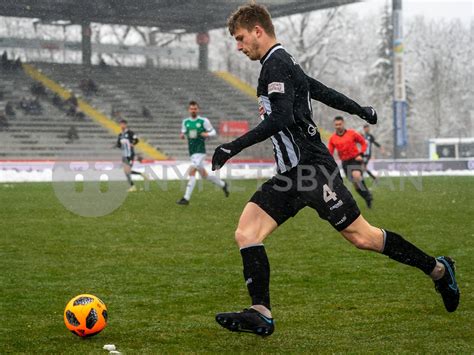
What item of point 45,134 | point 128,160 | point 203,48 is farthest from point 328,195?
point 203,48

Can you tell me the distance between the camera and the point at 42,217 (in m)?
15.0

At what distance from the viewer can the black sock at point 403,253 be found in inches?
226

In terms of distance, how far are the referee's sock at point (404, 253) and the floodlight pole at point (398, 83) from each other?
32.9m

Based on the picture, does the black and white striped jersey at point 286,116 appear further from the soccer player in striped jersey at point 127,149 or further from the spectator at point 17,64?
the spectator at point 17,64

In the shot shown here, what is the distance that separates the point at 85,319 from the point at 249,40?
2.22m

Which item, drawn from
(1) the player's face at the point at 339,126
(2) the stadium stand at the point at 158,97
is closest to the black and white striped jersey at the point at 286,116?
(1) the player's face at the point at 339,126

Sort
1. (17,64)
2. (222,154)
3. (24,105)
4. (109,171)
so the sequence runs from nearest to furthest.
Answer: (222,154), (109,171), (24,105), (17,64)

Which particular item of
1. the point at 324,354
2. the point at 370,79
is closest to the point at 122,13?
the point at 370,79

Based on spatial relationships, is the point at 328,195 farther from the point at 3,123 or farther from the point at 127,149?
the point at 3,123

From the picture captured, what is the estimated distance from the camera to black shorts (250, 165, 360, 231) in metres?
5.51

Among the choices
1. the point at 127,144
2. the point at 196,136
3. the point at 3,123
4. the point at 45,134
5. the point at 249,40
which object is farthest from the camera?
the point at 45,134

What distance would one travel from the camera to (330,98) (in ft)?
19.5

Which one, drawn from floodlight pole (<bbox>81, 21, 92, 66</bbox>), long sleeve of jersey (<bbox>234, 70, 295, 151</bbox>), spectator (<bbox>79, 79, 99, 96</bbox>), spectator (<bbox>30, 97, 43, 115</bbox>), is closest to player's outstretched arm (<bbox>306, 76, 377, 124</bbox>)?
long sleeve of jersey (<bbox>234, 70, 295, 151</bbox>)

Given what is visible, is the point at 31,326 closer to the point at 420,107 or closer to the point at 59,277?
the point at 59,277
